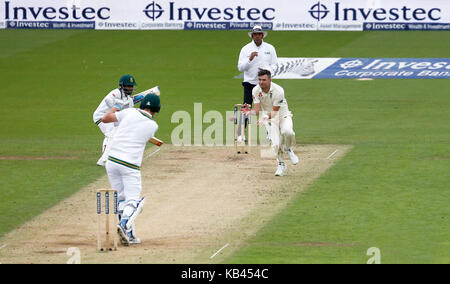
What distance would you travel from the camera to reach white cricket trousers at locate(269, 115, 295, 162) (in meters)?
16.9

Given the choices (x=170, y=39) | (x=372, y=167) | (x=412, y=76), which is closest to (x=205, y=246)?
(x=372, y=167)

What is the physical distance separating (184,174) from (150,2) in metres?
20.8

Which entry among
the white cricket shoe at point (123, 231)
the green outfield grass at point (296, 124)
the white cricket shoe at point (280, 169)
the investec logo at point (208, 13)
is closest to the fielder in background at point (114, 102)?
the green outfield grass at point (296, 124)

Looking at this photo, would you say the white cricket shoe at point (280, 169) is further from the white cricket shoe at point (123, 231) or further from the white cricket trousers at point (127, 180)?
the white cricket shoe at point (123, 231)

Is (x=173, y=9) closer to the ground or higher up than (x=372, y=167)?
higher up

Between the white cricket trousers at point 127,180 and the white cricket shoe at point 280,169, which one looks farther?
the white cricket shoe at point 280,169

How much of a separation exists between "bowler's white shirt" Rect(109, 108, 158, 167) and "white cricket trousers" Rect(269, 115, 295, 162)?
15.6 feet

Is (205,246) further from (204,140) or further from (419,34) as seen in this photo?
(419,34)

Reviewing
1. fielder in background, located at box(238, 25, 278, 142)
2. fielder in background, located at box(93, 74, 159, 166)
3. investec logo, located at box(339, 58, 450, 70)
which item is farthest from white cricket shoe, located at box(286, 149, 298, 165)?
investec logo, located at box(339, 58, 450, 70)

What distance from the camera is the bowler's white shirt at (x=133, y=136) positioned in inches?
488

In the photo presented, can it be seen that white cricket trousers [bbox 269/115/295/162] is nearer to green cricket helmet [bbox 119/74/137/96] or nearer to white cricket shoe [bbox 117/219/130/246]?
green cricket helmet [bbox 119/74/137/96]

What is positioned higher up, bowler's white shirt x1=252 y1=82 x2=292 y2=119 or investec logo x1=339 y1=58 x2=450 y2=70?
investec logo x1=339 y1=58 x2=450 y2=70

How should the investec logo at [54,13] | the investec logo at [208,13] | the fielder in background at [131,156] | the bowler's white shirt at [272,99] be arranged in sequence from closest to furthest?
the fielder in background at [131,156]
the bowler's white shirt at [272,99]
the investec logo at [208,13]
the investec logo at [54,13]

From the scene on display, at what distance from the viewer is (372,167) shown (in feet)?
57.7
